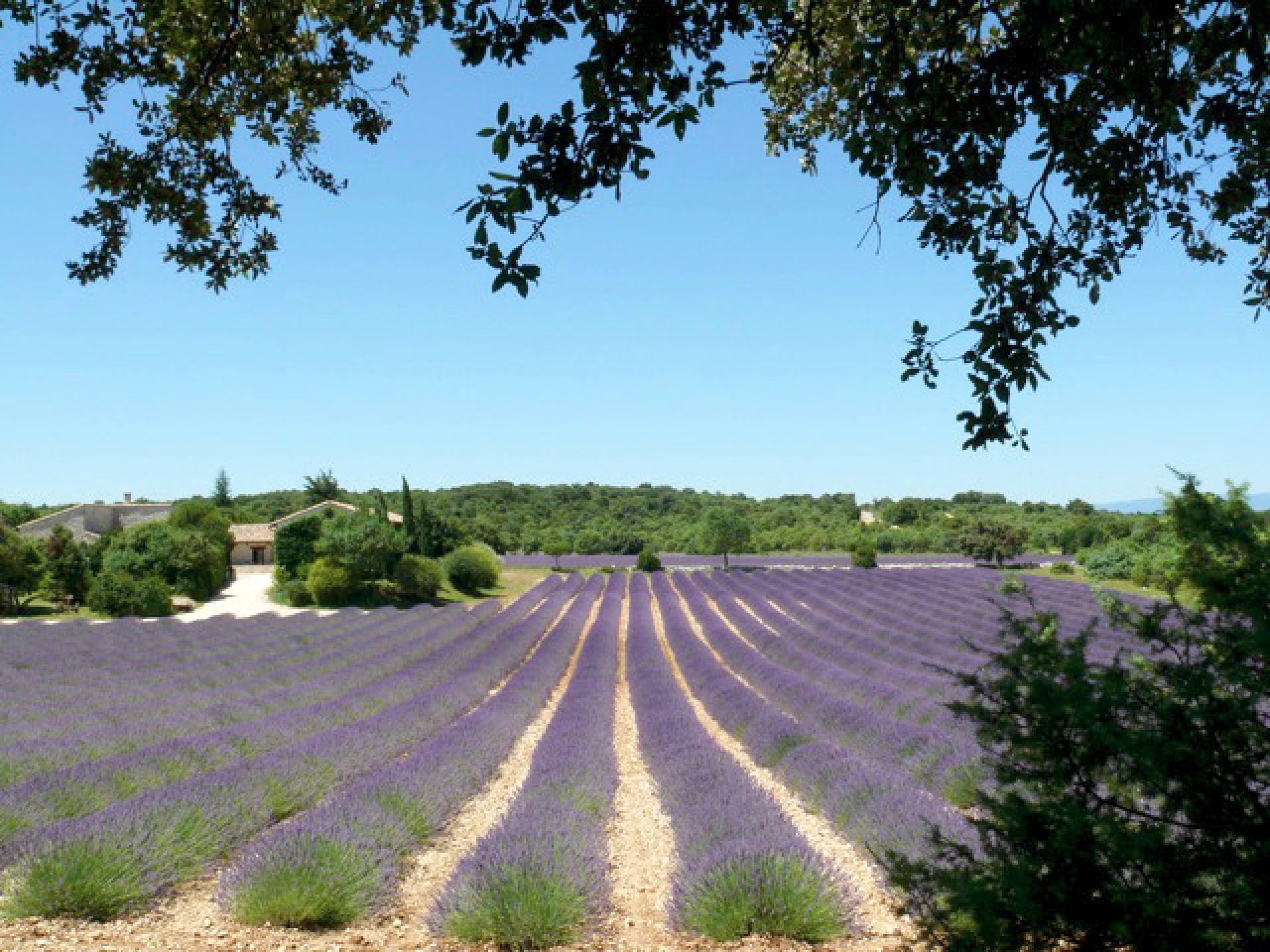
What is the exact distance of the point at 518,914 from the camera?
3.53m

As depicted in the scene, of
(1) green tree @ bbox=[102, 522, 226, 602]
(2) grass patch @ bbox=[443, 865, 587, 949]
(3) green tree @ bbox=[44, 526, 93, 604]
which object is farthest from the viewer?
(1) green tree @ bbox=[102, 522, 226, 602]

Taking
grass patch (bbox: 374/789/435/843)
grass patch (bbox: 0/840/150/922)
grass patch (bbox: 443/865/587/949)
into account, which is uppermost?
grass patch (bbox: 0/840/150/922)

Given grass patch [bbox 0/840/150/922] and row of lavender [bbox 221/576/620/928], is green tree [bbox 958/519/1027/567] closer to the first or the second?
row of lavender [bbox 221/576/620/928]

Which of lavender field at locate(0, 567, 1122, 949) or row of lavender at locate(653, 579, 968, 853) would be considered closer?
lavender field at locate(0, 567, 1122, 949)

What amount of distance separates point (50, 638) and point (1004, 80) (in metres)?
22.0

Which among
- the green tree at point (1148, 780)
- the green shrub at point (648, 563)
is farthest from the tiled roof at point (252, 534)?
the green tree at point (1148, 780)

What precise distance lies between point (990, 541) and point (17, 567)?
49.1m

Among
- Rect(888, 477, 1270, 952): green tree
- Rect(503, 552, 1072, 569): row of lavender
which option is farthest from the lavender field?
Rect(503, 552, 1072, 569): row of lavender

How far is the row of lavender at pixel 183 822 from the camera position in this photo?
3.64m

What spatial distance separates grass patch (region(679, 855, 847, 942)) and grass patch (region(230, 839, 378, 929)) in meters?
1.61

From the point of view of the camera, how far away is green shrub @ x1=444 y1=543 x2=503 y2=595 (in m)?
36.3

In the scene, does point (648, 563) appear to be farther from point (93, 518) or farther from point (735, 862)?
point (735, 862)

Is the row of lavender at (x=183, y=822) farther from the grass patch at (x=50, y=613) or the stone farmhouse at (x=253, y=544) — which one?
the stone farmhouse at (x=253, y=544)

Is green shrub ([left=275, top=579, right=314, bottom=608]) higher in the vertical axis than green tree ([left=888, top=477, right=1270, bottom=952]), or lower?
lower
